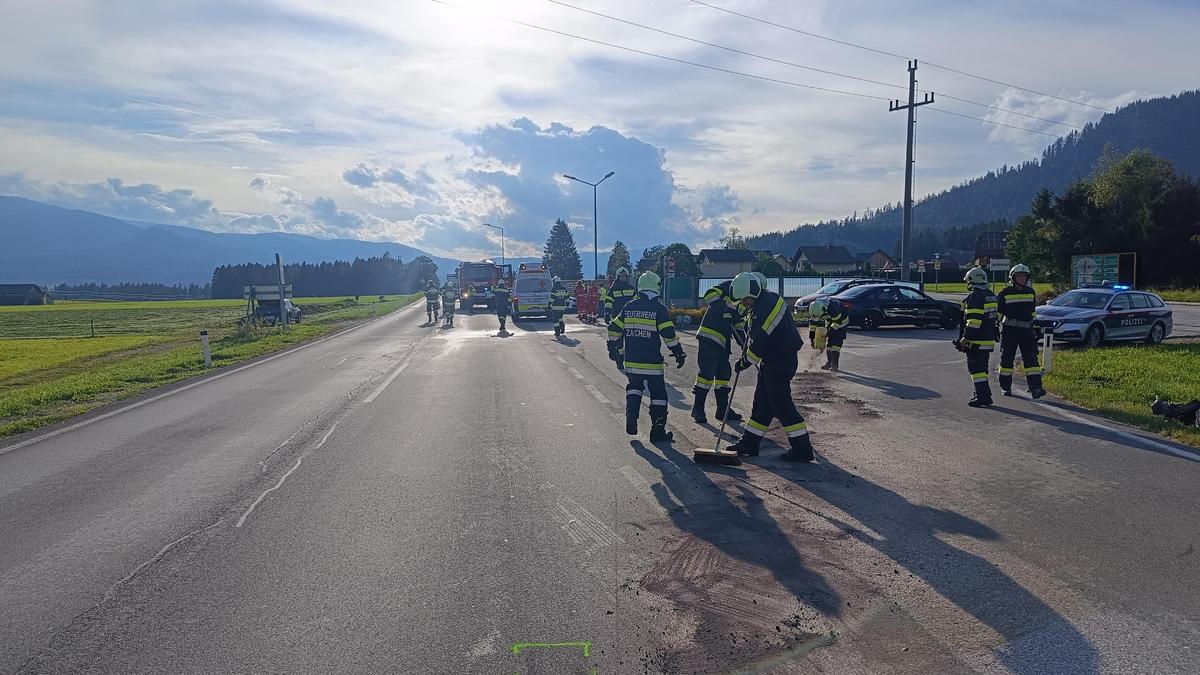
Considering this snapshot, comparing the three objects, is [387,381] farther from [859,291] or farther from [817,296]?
[817,296]

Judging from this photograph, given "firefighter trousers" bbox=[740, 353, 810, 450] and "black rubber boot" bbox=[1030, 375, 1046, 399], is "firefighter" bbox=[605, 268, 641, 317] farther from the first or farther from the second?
"firefighter trousers" bbox=[740, 353, 810, 450]

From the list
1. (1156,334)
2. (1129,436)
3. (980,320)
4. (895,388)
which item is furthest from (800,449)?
(1156,334)

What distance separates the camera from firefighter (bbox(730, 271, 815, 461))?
302 inches

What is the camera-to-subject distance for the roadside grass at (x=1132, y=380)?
947 cm

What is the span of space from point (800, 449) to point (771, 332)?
1181mm

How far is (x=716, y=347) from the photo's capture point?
9.74 m

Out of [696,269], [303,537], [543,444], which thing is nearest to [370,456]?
[543,444]

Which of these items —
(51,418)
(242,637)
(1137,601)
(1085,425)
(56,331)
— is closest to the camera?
(242,637)

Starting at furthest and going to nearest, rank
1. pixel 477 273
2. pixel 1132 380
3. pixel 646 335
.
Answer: pixel 477 273 < pixel 1132 380 < pixel 646 335

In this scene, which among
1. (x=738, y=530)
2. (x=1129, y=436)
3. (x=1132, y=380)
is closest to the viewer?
(x=738, y=530)

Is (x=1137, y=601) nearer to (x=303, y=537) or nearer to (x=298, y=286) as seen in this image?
(x=303, y=537)

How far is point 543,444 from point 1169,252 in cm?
4763

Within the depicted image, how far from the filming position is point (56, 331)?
4206 cm

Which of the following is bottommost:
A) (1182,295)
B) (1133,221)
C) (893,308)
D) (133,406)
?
(133,406)
